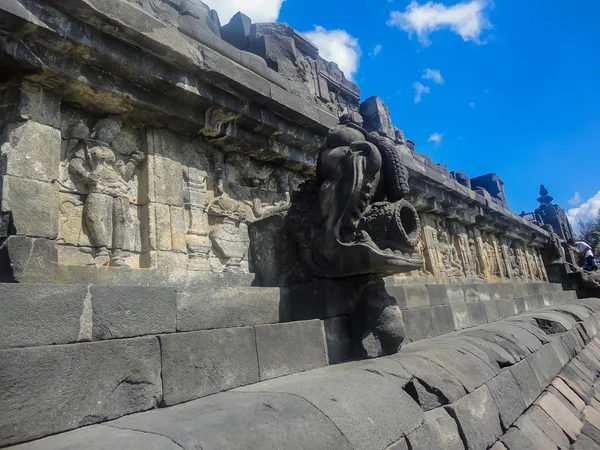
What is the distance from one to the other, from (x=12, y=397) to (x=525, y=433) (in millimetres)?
3061

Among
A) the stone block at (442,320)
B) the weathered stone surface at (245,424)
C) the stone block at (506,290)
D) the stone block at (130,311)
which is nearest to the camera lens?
the weathered stone surface at (245,424)

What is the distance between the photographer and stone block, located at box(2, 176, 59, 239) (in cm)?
285

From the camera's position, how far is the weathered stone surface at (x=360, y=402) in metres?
2.04

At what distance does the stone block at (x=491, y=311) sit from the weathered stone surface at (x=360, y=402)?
15.5 ft

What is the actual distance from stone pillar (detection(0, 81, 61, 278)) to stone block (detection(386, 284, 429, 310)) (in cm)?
301

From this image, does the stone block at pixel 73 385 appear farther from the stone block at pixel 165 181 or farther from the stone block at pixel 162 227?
the stone block at pixel 165 181

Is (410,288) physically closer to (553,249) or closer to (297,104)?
(297,104)

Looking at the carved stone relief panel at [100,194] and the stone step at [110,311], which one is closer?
the stone step at [110,311]

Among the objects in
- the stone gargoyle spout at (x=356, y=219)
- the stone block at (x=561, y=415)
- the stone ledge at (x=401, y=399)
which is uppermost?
the stone gargoyle spout at (x=356, y=219)

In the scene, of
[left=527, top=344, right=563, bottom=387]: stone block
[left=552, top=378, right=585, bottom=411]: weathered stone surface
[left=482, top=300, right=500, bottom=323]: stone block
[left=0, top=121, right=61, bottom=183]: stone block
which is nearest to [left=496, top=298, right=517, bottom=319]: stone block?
[left=482, top=300, right=500, bottom=323]: stone block

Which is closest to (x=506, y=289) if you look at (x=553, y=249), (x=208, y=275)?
(x=208, y=275)

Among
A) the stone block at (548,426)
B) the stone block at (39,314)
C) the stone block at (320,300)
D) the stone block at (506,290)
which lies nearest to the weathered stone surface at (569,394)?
the stone block at (548,426)

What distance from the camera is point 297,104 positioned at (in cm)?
498

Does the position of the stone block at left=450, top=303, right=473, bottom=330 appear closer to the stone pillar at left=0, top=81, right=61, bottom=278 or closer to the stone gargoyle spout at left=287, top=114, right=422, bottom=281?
the stone gargoyle spout at left=287, top=114, right=422, bottom=281
